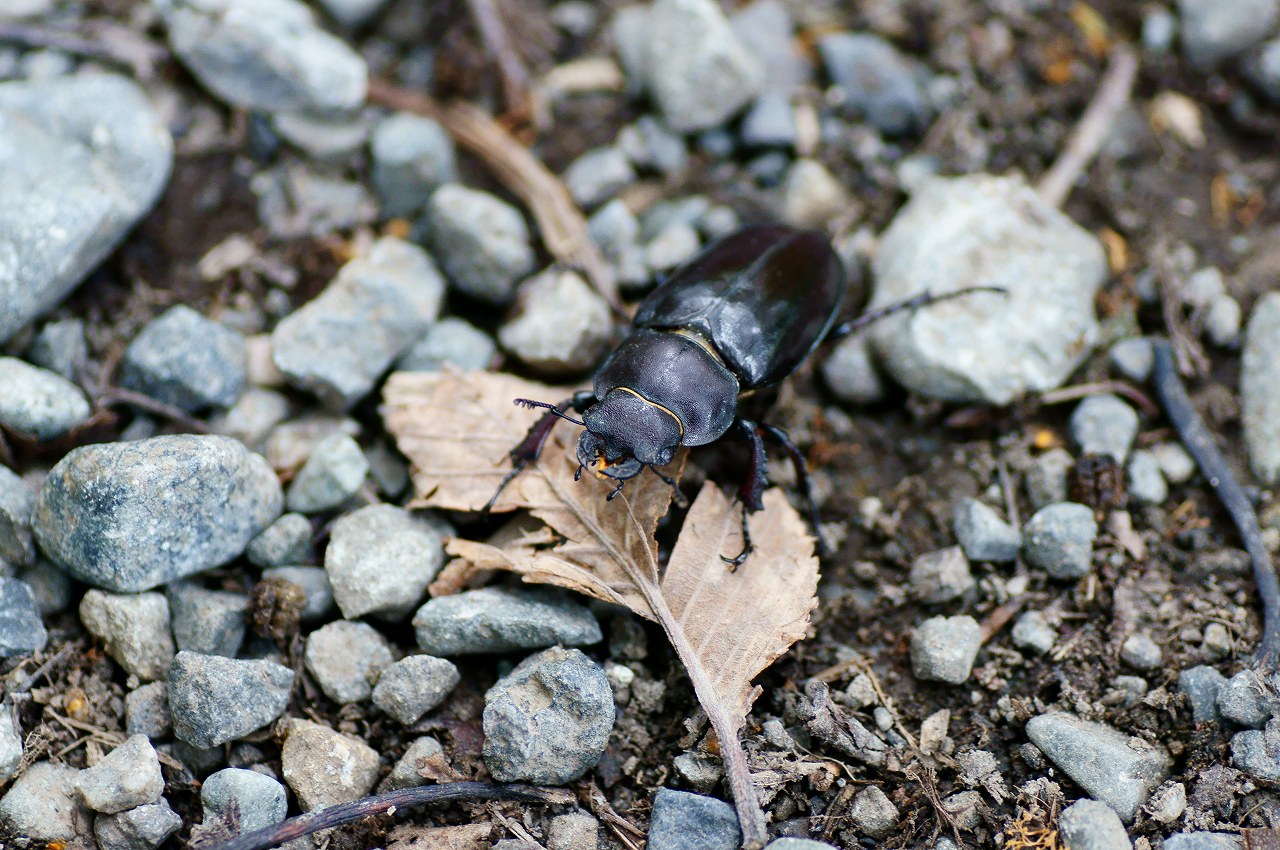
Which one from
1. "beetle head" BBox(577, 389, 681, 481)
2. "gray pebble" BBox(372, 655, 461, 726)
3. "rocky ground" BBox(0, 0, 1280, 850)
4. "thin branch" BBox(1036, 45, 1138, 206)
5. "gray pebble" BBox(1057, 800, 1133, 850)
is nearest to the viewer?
"gray pebble" BBox(1057, 800, 1133, 850)

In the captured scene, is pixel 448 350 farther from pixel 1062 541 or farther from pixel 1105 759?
pixel 1105 759

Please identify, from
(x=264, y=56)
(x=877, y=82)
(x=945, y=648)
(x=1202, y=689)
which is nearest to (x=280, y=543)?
(x=264, y=56)

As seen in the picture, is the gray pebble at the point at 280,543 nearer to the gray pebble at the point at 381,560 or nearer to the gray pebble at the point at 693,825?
the gray pebble at the point at 381,560

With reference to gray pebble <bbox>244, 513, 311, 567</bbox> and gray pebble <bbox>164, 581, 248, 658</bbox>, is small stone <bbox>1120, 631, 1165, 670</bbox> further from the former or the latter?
gray pebble <bbox>164, 581, 248, 658</bbox>

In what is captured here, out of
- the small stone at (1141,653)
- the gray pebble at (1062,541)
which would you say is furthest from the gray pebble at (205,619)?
the small stone at (1141,653)

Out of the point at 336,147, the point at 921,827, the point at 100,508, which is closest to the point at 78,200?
the point at 336,147

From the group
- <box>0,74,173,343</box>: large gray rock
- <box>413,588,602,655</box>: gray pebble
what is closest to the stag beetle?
<box>413,588,602,655</box>: gray pebble
